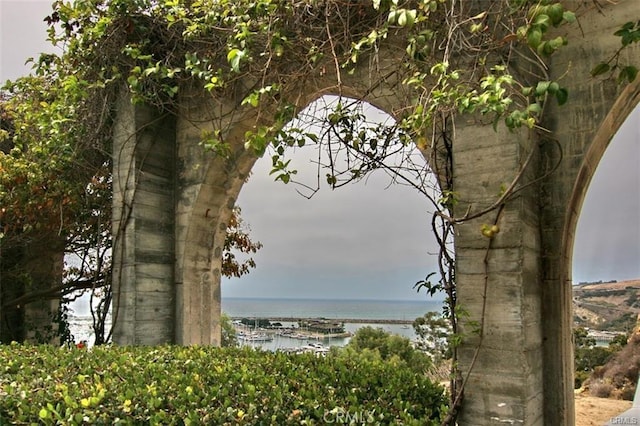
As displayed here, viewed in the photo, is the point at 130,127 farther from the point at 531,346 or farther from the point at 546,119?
the point at 531,346

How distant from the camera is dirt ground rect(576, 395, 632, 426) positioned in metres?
4.99

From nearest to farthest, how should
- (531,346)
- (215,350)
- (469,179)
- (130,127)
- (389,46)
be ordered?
(531,346), (469,179), (389,46), (215,350), (130,127)

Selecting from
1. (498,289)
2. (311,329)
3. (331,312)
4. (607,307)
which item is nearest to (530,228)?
(498,289)

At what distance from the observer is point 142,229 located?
4191 millimetres

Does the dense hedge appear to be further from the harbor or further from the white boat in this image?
the harbor

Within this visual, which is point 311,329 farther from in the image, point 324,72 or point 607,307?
point 324,72

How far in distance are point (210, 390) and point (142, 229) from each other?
229cm

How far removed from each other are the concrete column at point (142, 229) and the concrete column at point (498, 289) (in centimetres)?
288

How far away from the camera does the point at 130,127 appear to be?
4.27 meters

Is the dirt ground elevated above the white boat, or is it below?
below

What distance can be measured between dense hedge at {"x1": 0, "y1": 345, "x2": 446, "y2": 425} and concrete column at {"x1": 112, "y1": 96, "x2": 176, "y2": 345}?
947mm

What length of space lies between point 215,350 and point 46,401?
1311 mm

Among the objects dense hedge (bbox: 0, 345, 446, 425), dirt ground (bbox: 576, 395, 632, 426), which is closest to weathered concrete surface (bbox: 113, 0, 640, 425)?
dense hedge (bbox: 0, 345, 446, 425)

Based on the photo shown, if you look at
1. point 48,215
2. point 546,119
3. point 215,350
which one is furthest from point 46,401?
point 48,215
